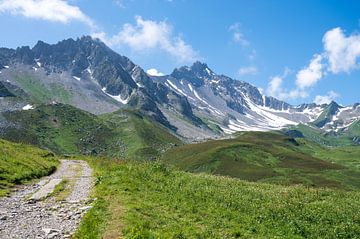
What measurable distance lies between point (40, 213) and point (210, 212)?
441 inches

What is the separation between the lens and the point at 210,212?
28.3 meters

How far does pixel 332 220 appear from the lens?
28.8m

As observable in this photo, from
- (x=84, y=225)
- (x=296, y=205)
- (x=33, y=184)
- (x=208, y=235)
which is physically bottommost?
(x=33, y=184)

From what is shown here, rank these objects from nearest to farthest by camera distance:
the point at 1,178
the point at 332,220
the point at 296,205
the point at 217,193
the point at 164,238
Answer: the point at 164,238, the point at 332,220, the point at 296,205, the point at 217,193, the point at 1,178

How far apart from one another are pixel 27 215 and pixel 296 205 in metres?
19.4

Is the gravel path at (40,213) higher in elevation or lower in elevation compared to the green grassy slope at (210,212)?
lower

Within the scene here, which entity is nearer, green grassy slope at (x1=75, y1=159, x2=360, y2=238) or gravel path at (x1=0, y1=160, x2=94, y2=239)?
gravel path at (x1=0, y1=160, x2=94, y2=239)

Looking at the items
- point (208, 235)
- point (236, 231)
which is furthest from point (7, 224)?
point (236, 231)

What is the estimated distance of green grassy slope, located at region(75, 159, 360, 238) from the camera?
23.2 meters

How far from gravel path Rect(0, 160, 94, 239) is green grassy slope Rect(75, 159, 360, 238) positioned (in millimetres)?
1102

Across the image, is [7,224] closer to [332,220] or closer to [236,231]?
[236,231]

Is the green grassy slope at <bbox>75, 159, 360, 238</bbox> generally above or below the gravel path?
above

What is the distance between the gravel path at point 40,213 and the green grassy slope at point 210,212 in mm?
1102

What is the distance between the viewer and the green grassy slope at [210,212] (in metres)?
23.2
